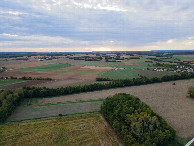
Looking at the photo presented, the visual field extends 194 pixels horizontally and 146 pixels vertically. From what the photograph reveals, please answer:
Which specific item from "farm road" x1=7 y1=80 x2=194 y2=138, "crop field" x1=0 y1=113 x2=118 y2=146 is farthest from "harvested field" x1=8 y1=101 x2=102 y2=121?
"crop field" x1=0 y1=113 x2=118 y2=146

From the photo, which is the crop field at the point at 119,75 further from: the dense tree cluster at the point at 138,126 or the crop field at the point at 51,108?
the dense tree cluster at the point at 138,126

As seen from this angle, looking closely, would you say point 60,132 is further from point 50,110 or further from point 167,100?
point 167,100

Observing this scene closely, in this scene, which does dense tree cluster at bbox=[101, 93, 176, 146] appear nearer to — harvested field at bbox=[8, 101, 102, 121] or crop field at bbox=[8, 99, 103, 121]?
harvested field at bbox=[8, 101, 102, 121]

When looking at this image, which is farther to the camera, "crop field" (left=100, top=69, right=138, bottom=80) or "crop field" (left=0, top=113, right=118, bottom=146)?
"crop field" (left=100, top=69, right=138, bottom=80)

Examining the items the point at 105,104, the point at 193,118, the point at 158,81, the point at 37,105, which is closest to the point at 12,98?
the point at 37,105

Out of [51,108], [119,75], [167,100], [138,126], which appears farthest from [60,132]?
[119,75]

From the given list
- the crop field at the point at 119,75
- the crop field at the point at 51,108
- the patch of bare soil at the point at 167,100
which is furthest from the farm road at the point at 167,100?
the crop field at the point at 119,75
